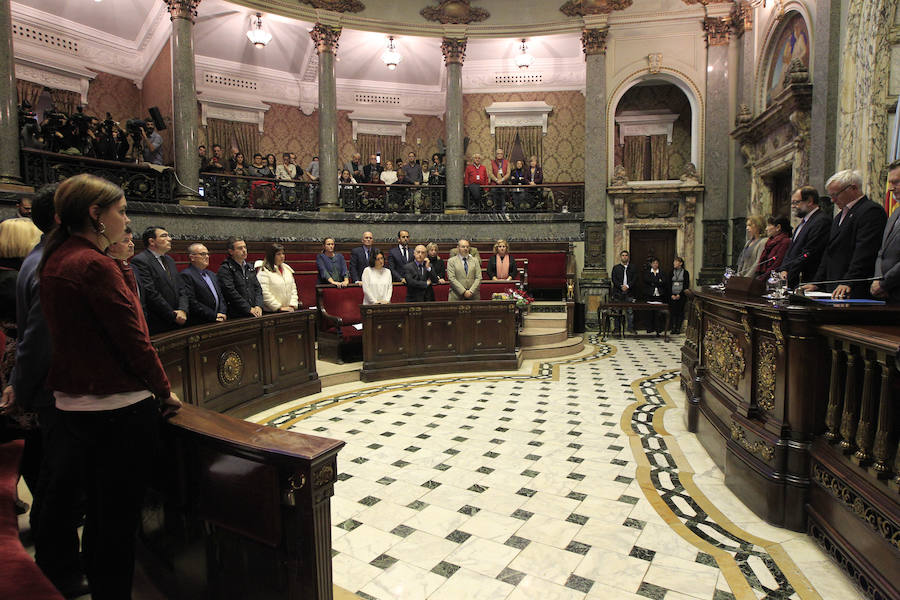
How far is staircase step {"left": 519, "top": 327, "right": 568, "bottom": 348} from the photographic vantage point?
29.2 ft

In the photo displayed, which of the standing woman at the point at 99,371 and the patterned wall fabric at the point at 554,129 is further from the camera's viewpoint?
the patterned wall fabric at the point at 554,129

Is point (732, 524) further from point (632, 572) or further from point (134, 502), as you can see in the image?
point (134, 502)

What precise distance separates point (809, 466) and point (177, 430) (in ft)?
10.7

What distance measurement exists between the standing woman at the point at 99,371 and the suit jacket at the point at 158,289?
9.11ft

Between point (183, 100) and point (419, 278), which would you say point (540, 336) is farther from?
point (183, 100)

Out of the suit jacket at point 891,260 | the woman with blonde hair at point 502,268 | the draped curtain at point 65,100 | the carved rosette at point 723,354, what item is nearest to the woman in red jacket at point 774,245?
the carved rosette at point 723,354

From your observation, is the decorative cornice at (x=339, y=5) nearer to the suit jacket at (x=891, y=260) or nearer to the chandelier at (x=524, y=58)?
the chandelier at (x=524, y=58)

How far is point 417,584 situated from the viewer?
253 cm

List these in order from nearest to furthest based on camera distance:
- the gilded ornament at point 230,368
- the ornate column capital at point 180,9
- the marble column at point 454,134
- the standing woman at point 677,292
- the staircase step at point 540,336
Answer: the gilded ornament at point 230,368 → the staircase step at point 540,336 → the ornate column capital at point 180,9 → the standing woman at point 677,292 → the marble column at point 454,134

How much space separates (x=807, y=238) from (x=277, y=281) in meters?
5.53

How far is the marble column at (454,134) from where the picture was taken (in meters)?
12.3

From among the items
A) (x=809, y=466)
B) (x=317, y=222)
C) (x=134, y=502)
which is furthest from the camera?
(x=317, y=222)

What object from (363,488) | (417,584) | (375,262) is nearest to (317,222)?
(375,262)

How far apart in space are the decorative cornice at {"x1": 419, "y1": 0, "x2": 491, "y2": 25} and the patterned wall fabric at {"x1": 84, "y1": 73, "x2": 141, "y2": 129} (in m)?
7.53
